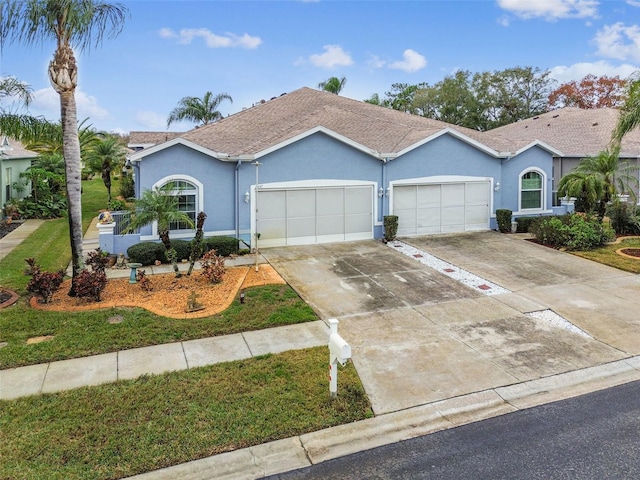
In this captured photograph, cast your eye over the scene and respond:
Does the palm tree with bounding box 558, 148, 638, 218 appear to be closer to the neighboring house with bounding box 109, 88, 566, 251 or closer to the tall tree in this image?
the neighboring house with bounding box 109, 88, 566, 251

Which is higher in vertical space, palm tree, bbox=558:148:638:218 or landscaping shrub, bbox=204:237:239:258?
palm tree, bbox=558:148:638:218

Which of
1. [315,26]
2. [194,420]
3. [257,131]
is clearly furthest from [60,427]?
[315,26]

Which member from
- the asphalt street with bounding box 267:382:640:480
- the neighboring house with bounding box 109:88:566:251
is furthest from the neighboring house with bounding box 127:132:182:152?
the asphalt street with bounding box 267:382:640:480

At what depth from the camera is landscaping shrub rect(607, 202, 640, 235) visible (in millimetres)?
20391

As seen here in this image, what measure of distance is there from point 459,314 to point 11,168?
24776 millimetres

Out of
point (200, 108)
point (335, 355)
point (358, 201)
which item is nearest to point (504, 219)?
point (358, 201)

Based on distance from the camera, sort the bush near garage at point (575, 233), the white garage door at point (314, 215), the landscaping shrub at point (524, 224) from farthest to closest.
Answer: the landscaping shrub at point (524, 224)
the white garage door at point (314, 215)
the bush near garage at point (575, 233)

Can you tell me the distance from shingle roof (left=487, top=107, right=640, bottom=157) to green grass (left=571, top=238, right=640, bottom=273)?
6162mm

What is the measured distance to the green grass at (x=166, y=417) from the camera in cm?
594

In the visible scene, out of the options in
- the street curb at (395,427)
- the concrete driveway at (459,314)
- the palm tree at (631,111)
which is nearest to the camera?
the street curb at (395,427)

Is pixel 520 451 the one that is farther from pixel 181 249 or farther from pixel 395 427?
pixel 181 249

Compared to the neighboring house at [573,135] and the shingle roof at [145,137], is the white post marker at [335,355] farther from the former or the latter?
the shingle roof at [145,137]

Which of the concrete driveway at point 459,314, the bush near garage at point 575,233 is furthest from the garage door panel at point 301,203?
the bush near garage at point 575,233

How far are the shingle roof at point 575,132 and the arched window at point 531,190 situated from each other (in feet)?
5.13
